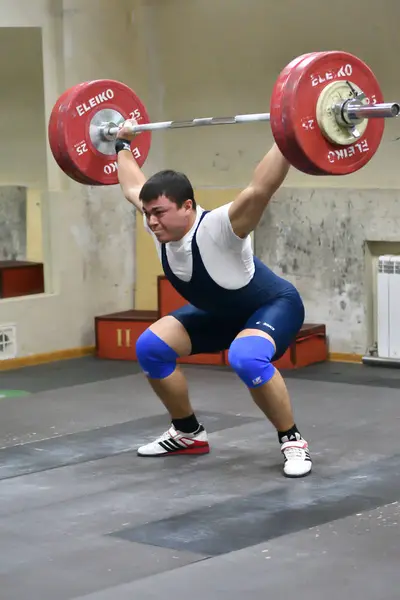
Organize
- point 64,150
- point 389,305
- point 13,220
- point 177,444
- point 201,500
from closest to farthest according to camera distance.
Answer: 1. point 201,500
2. point 177,444
3. point 64,150
4. point 389,305
5. point 13,220

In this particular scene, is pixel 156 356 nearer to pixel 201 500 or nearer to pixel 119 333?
pixel 201 500

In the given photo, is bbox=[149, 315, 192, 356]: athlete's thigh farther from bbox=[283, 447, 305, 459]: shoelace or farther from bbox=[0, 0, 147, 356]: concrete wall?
bbox=[0, 0, 147, 356]: concrete wall

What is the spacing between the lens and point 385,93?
21.3 feet

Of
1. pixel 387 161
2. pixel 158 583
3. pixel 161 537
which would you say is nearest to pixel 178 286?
pixel 161 537

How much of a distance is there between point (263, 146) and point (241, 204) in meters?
3.02

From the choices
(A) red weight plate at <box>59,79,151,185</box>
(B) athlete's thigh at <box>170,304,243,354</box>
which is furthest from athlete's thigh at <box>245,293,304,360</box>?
(A) red weight plate at <box>59,79,151,185</box>

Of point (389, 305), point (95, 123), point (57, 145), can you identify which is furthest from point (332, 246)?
point (57, 145)

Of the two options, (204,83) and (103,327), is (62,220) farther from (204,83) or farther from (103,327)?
(204,83)

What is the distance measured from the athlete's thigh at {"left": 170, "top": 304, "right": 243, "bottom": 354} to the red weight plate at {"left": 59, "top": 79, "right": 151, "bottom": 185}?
782 millimetres

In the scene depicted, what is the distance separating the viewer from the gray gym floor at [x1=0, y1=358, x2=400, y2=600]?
3174 millimetres

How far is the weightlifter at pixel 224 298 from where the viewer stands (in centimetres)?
416

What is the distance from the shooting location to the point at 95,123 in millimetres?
4906

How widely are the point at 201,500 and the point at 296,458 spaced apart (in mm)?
453

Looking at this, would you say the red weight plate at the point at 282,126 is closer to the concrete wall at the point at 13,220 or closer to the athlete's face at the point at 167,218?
the athlete's face at the point at 167,218
